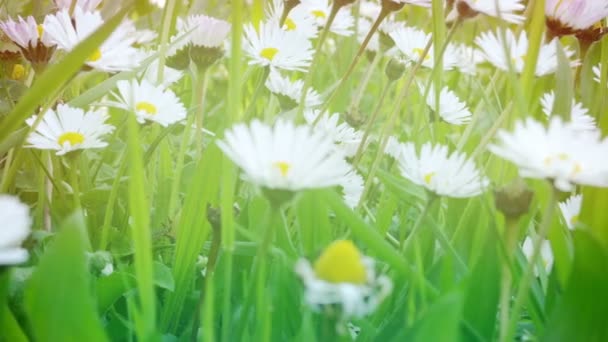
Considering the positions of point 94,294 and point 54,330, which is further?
point 94,294

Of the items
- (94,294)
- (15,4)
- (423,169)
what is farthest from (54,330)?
(15,4)

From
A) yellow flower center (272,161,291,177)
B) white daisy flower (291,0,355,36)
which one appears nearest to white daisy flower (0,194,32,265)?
yellow flower center (272,161,291,177)

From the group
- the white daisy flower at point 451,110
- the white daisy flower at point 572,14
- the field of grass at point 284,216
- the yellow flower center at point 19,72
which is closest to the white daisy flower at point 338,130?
the field of grass at point 284,216

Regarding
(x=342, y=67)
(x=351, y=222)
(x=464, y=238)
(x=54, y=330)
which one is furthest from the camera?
(x=342, y=67)

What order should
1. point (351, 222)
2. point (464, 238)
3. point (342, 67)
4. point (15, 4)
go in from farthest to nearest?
point (342, 67), point (15, 4), point (464, 238), point (351, 222)

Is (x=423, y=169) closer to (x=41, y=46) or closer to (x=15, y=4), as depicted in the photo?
(x=41, y=46)

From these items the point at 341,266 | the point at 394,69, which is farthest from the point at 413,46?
the point at 341,266

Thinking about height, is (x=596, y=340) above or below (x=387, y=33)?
below

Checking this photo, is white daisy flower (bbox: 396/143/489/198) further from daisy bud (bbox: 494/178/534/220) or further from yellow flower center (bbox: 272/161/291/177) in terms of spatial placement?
yellow flower center (bbox: 272/161/291/177)
